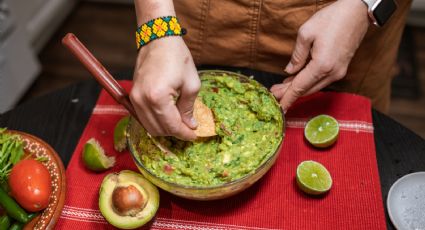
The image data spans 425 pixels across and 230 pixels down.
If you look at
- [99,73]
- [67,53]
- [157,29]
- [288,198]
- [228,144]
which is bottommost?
[67,53]

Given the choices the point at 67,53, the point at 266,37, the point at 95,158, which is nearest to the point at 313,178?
Result: the point at 266,37

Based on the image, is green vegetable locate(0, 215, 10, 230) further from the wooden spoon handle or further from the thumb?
the thumb

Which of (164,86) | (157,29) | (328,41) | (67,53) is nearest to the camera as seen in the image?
(164,86)

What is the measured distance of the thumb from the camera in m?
1.16

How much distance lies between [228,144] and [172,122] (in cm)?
26

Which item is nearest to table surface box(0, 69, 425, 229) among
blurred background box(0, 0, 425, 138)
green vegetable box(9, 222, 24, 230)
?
green vegetable box(9, 222, 24, 230)

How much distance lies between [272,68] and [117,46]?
223 cm

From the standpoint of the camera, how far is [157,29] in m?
1.22

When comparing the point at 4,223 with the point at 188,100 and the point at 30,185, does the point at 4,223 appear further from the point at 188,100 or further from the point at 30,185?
the point at 188,100

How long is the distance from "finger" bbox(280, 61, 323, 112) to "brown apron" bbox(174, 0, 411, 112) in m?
0.25

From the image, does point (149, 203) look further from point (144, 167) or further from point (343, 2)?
point (343, 2)

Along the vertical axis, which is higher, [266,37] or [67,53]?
[266,37]

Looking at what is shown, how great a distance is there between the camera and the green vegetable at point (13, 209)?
1303mm

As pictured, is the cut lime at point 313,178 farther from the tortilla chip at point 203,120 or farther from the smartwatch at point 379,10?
the smartwatch at point 379,10
